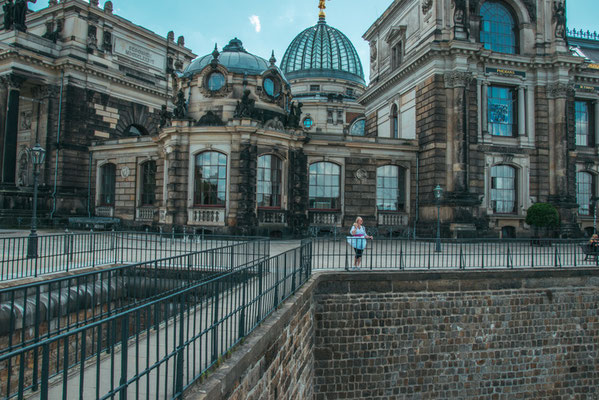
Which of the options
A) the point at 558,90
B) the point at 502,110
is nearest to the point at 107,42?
the point at 502,110

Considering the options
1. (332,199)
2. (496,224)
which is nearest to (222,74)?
(332,199)

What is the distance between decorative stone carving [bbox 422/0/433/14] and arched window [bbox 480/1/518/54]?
134 inches

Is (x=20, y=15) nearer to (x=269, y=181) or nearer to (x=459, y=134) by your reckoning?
(x=269, y=181)

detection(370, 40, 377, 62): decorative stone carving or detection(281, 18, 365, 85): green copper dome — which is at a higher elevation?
detection(281, 18, 365, 85): green copper dome

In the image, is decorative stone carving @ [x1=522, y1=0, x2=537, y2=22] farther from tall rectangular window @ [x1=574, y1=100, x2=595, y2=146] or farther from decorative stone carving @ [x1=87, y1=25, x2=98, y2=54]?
decorative stone carving @ [x1=87, y1=25, x2=98, y2=54]

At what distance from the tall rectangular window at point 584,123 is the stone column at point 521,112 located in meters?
5.57

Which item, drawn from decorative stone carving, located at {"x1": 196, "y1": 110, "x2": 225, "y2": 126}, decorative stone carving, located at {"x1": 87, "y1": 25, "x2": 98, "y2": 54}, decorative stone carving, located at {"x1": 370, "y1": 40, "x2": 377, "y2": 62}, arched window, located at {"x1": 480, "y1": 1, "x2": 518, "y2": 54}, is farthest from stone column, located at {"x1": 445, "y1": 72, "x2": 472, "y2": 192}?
decorative stone carving, located at {"x1": 87, "y1": 25, "x2": 98, "y2": 54}

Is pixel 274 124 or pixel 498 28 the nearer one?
pixel 274 124

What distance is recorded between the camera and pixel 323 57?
52.9 m

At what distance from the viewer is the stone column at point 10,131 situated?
87.7 feet

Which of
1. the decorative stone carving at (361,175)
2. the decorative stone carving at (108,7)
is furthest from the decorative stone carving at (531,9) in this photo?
the decorative stone carving at (108,7)

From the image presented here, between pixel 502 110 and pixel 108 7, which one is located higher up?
pixel 108 7

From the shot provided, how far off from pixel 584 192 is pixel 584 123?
4.70m

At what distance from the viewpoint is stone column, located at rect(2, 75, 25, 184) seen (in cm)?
2672
